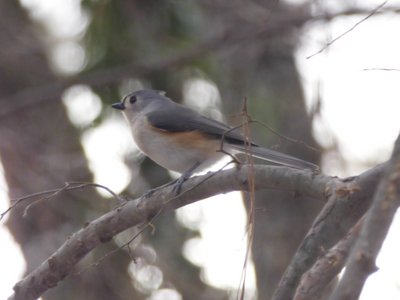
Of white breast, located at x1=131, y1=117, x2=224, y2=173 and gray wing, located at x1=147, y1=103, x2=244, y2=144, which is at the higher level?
gray wing, located at x1=147, y1=103, x2=244, y2=144

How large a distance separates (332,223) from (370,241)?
3.17ft

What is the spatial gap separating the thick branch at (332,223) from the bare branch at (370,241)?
81 cm

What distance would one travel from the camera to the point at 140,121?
5594 millimetres

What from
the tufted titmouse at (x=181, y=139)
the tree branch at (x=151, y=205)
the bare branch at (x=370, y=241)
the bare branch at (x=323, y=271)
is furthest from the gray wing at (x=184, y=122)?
the bare branch at (x=370, y=241)

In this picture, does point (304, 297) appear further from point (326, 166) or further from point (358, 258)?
point (326, 166)

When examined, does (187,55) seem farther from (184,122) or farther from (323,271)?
(323,271)

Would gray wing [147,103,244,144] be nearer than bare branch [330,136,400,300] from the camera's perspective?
No

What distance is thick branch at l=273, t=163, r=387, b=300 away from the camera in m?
2.74

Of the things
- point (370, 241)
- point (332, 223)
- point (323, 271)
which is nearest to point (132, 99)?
point (332, 223)

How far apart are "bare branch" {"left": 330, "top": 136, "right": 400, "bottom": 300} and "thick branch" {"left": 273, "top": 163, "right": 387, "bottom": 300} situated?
81cm

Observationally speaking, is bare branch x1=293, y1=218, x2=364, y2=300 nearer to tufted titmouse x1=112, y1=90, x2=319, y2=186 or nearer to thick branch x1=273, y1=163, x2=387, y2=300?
thick branch x1=273, y1=163, x2=387, y2=300

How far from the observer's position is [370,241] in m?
1.86

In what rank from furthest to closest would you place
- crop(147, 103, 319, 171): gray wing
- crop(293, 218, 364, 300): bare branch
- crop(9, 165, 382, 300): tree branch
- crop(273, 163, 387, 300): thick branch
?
crop(147, 103, 319, 171): gray wing
crop(9, 165, 382, 300): tree branch
crop(273, 163, 387, 300): thick branch
crop(293, 218, 364, 300): bare branch

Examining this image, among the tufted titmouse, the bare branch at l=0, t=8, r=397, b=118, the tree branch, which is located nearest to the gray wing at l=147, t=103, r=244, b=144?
the tufted titmouse
